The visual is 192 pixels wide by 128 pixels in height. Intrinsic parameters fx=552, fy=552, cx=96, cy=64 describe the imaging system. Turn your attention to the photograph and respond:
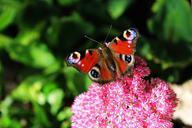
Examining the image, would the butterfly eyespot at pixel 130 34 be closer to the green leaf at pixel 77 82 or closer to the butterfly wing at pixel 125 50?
the butterfly wing at pixel 125 50

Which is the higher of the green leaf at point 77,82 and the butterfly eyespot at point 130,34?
the green leaf at point 77,82

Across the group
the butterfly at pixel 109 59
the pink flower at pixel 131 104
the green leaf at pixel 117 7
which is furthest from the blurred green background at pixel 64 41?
the butterfly at pixel 109 59

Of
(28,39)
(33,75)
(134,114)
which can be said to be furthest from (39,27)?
(134,114)

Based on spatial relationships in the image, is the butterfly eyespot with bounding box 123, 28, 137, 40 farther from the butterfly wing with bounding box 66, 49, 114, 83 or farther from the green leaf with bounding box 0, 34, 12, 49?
the green leaf with bounding box 0, 34, 12, 49

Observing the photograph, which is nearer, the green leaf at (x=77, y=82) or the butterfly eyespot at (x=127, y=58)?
the butterfly eyespot at (x=127, y=58)

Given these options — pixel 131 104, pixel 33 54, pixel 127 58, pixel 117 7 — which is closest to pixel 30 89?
pixel 33 54

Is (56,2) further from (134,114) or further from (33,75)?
(134,114)

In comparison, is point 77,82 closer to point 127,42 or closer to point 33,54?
point 33,54

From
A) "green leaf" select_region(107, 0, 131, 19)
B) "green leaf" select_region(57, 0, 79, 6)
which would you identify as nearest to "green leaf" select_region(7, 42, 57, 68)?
"green leaf" select_region(57, 0, 79, 6)
